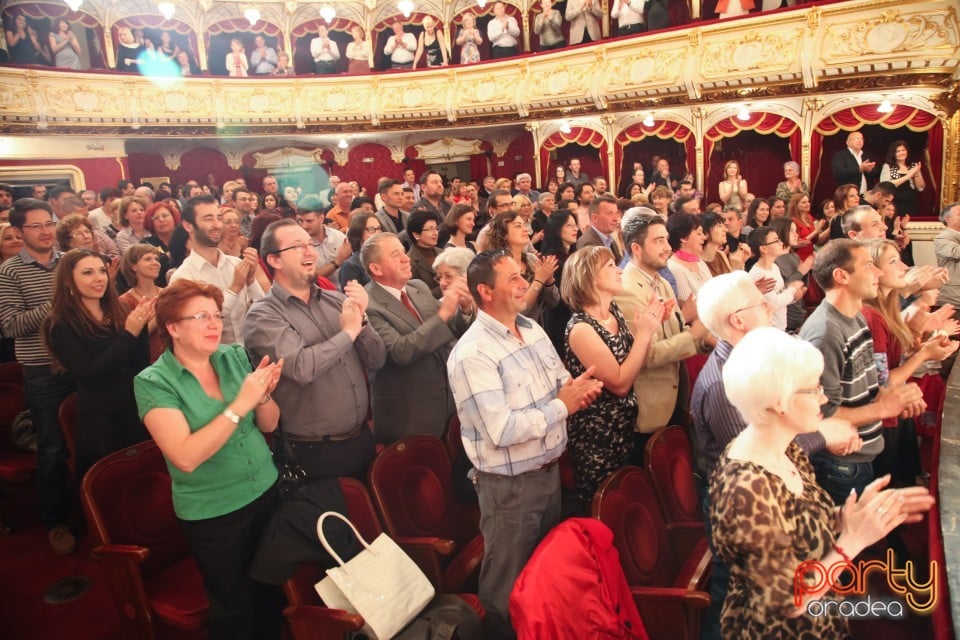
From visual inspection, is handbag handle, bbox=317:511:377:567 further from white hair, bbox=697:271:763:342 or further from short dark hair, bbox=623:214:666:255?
short dark hair, bbox=623:214:666:255

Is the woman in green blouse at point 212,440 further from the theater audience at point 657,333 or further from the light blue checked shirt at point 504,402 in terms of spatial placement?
the theater audience at point 657,333

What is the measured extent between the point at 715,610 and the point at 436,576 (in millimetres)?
922

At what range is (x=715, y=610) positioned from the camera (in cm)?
189

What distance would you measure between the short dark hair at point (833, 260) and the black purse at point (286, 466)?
219cm

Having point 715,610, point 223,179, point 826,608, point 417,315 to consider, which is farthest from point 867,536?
point 223,179

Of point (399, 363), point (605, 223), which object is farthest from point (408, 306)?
point (605, 223)

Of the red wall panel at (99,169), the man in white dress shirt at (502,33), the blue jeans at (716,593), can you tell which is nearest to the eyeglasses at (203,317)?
the blue jeans at (716,593)

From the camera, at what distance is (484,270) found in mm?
2242

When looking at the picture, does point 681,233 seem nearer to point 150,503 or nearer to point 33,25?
point 150,503

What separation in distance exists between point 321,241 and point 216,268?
46.1 inches

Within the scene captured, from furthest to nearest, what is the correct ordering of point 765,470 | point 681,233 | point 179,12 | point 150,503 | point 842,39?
point 179,12, point 842,39, point 681,233, point 150,503, point 765,470

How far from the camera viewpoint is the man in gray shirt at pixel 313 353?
96.7 inches

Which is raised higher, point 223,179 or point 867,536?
point 223,179

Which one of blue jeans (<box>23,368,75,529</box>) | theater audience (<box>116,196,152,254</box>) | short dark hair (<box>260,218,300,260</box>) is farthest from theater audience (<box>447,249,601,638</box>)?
theater audience (<box>116,196,152,254</box>)
